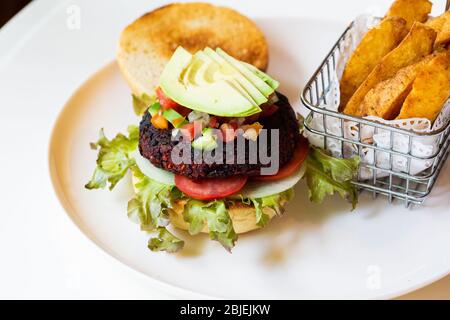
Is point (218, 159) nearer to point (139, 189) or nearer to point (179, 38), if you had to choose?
point (139, 189)

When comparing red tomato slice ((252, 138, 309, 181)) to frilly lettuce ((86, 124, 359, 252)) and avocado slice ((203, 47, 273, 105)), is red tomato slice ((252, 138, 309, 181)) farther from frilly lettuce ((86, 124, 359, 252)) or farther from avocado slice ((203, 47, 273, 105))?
avocado slice ((203, 47, 273, 105))

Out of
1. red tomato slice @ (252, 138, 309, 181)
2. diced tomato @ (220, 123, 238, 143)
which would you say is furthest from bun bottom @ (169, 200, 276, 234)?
diced tomato @ (220, 123, 238, 143)

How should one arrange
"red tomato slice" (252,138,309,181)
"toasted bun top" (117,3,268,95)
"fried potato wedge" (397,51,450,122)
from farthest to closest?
"toasted bun top" (117,3,268,95) → "red tomato slice" (252,138,309,181) → "fried potato wedge" (397,51,450,122)

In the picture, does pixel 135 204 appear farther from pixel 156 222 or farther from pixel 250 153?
pixel 250 153

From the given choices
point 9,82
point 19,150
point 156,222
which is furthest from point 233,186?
point 9,82
